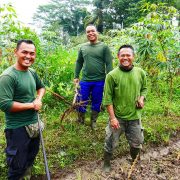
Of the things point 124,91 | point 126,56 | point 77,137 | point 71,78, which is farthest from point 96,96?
point 71,78

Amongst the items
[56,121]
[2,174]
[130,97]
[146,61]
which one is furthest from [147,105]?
[2,174]

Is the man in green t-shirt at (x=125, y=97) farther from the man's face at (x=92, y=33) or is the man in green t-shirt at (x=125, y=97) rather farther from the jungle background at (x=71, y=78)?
the man's face at (x=92, y=33)

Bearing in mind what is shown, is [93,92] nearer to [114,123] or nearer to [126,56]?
[114,123]

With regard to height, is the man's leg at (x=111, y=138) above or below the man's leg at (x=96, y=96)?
below

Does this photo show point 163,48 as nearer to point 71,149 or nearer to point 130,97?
point 130,97

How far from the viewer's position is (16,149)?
2688 mm

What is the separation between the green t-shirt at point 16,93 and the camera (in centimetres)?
248

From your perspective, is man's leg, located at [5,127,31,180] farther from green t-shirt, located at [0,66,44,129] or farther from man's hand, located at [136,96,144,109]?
man's hand, located at [136,96,144,109]

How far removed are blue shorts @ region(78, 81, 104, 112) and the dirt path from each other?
961mm

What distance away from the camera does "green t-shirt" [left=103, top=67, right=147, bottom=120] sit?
10.7 ft

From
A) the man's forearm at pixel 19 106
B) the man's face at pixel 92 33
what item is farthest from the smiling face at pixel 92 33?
the man's forearm at pixel 19 106

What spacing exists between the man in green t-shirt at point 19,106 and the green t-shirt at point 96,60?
65.7 inches

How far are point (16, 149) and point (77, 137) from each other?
6.04ft

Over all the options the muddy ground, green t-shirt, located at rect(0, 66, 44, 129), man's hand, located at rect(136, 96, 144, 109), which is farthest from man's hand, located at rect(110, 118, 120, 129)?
green t-shirt, located at rect(0, 66, 44, 129)
